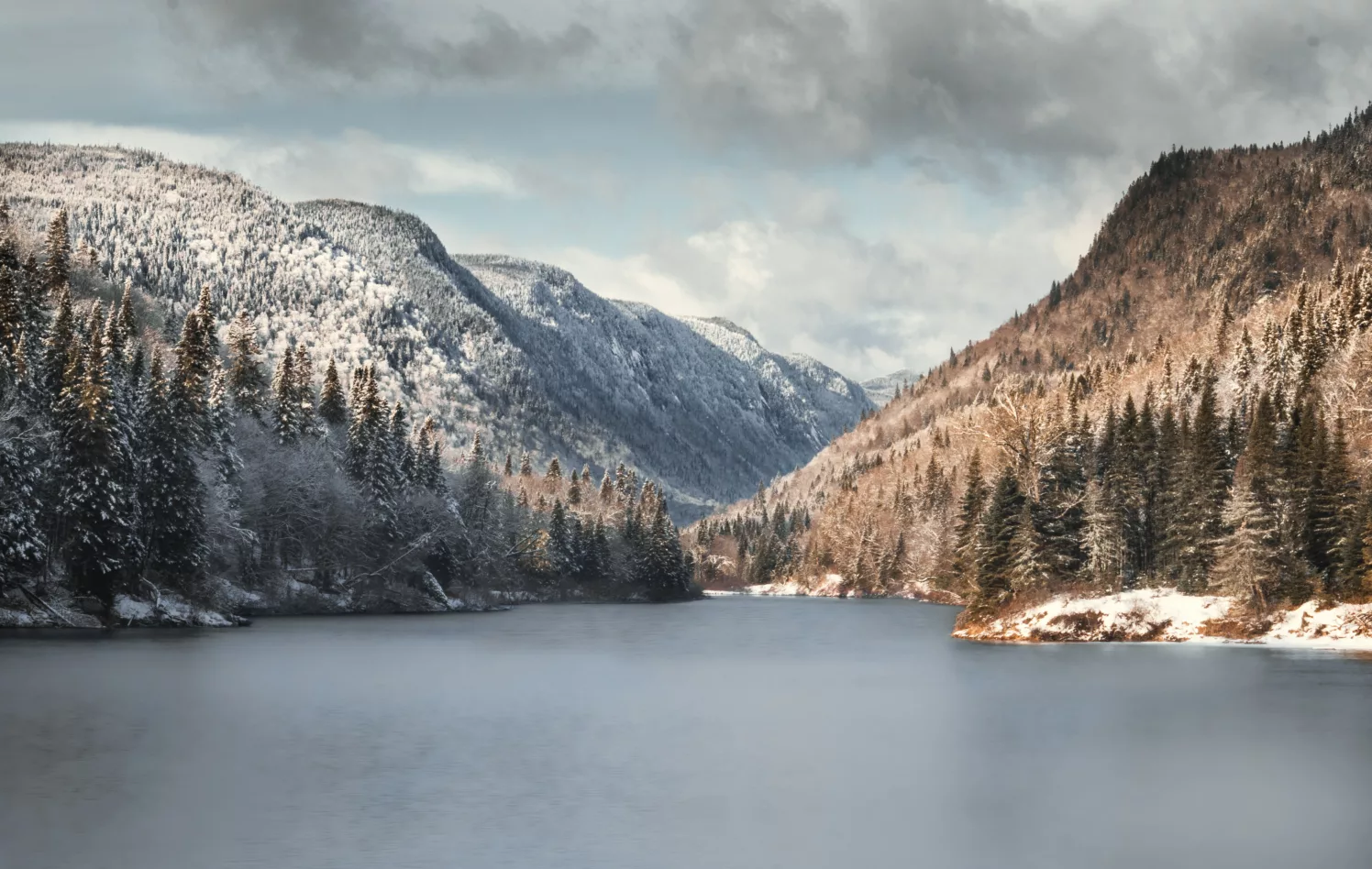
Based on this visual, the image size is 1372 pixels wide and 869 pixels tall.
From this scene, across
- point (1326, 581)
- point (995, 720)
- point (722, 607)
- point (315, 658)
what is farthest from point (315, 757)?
point (722, 607)

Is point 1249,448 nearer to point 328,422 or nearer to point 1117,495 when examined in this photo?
point 1117,495

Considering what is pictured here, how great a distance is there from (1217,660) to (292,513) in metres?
71.1

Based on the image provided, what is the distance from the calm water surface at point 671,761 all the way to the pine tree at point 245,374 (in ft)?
141

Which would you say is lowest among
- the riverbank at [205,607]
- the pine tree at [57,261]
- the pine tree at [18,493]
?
the riverbank at [205,607]

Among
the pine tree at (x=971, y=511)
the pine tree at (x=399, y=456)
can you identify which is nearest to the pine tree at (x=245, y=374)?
the pine tree at (x=399, y=456)

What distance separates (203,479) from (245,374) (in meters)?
25.5

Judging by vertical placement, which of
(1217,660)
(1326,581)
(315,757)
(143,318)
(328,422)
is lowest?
(315,757)

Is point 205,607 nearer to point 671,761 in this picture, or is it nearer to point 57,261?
point 57,261

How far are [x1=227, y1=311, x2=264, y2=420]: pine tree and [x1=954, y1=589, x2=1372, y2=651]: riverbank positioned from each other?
6587cm

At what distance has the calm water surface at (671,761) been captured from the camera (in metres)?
25.8

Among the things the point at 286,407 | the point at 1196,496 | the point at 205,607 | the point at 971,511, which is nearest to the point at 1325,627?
the point at 1196,496

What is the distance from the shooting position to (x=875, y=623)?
112 meters

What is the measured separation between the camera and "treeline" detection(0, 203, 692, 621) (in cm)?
7400

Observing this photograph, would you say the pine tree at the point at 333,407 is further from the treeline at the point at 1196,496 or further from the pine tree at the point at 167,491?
the treeline at the point at 1196,496
